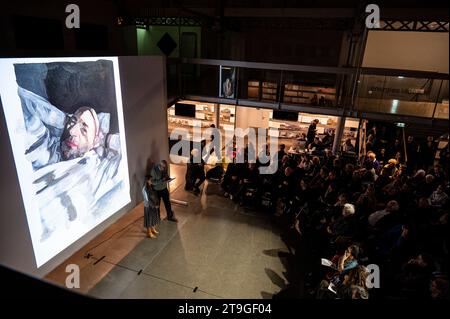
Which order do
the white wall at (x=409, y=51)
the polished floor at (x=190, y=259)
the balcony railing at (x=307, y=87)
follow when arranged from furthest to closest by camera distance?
the balcony railing at (x=307, y=87) < the polished floor at (x=190, y=259) < the white wall at (x=409, y=51)

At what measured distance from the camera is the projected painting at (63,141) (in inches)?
152

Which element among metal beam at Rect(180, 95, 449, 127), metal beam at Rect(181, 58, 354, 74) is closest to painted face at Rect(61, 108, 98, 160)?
metal beam at Rect(181, 58, 354, 74)

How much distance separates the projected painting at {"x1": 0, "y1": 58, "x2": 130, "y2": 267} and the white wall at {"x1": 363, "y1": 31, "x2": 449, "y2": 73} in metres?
4.23

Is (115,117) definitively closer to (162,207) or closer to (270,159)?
(162,207)

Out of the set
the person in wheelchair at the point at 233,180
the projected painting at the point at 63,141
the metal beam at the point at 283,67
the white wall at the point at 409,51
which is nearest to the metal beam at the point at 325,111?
the metal beam at the point at 283,67

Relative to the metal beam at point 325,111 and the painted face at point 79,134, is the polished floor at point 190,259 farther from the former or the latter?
the metal beam at point 325,111

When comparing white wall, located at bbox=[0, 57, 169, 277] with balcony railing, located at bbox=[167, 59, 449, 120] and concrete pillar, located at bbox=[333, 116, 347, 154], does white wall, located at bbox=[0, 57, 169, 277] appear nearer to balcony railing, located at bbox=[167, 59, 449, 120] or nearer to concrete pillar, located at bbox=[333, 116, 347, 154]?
balcony railing, located at bbox=[167, 59, 449, 120]

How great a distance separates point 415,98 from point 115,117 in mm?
6831

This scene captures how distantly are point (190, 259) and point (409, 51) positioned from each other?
4.81m

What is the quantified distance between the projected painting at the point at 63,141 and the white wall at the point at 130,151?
123 mm

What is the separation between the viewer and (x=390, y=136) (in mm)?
9789

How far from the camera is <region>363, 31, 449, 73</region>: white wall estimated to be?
131 centimetres

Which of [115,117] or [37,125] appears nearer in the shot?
[37,125]

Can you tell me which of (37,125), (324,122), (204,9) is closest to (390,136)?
(324,122)
